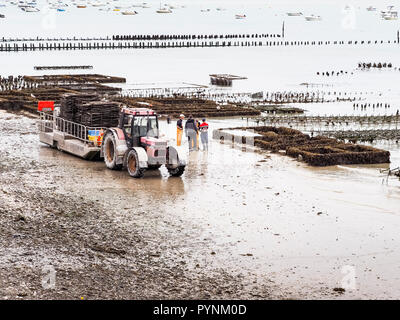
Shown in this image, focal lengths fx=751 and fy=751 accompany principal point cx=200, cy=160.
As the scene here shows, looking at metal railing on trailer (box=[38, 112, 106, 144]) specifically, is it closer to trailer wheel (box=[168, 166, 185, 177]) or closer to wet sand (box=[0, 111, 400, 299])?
wet sand (box=[0, 111, 400, 299])

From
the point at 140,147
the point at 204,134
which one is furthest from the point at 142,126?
the point at 204,134

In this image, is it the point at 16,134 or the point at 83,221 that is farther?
the point at 16,134

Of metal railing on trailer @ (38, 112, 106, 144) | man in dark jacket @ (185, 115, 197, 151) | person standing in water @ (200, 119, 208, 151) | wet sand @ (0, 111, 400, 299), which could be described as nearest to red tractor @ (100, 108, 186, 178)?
wet sand @ (0, 111, 400, 299)

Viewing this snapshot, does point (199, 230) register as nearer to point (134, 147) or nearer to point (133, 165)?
point (133, 165)

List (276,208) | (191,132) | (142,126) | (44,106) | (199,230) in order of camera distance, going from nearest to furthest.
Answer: (199,230) < (276,208) < (142,126) < (191,132) < (44,106)

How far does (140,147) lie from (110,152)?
2077 millimetres

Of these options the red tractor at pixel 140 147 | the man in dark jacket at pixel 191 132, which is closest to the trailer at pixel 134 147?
the red tractor at pixel 140 147

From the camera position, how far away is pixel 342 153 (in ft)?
96.9

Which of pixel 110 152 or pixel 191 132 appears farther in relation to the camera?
pixel 191 132

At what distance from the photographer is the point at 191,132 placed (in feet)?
103

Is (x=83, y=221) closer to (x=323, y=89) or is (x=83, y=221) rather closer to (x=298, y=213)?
(x=298, y=213)

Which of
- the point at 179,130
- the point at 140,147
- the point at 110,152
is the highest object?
the point at 179,130
